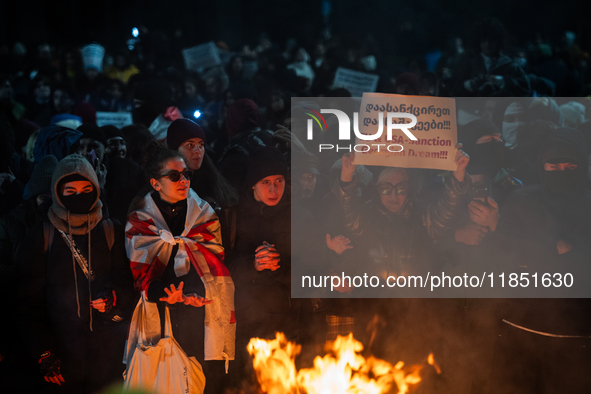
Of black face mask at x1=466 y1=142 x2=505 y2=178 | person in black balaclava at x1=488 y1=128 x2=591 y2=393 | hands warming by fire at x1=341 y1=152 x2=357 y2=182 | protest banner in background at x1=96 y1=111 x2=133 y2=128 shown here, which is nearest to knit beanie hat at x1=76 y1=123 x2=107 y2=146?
protest banner in background at x1=96 y1=111 x2=133 y2=128

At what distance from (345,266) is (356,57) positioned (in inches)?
206

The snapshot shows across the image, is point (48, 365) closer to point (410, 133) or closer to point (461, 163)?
point (410, 133)

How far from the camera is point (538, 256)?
3602 millimetres

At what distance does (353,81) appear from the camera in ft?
22.4

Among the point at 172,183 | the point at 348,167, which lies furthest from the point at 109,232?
the point at 348,167

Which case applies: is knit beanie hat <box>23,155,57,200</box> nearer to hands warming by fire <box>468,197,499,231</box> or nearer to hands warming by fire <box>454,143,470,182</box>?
hands warming by fire <box>454,143,470,182</box>

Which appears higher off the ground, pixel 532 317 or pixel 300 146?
pixel 300 146

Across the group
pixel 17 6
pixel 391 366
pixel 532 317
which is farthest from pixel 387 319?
pixel 17 6

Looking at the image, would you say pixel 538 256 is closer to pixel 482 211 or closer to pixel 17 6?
pixel 482 211

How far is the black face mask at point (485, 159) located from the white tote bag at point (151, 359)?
250cm

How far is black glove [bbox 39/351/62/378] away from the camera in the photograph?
3.18 metres

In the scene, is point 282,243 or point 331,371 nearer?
point 282,243

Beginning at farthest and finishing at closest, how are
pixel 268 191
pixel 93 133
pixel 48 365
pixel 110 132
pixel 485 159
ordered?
pixel 110 132, pixel 93 133, pixel 485 159, pixel 268 191, pixel 48 365

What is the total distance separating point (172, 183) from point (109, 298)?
2.78 feet
